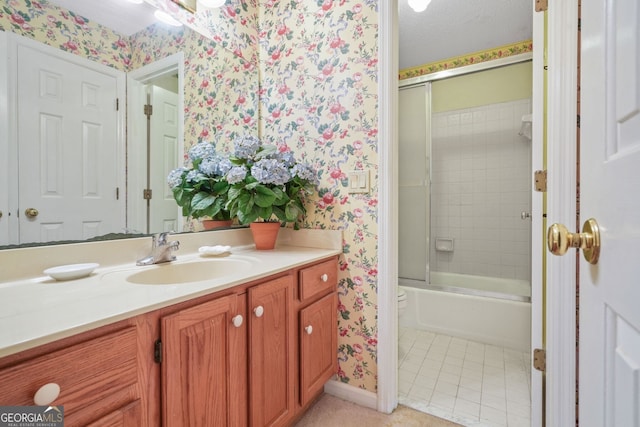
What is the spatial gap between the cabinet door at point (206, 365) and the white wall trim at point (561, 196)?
1.13m

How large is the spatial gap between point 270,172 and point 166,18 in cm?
81

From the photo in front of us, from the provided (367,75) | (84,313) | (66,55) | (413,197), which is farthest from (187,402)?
(413,197)

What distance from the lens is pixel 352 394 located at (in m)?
1.52

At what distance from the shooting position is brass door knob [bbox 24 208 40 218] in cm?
95

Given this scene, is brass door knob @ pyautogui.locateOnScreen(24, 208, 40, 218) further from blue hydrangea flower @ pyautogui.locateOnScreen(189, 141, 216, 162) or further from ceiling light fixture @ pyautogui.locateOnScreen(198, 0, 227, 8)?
ceiling light fixture @ pyautogui.locateOnScreen(198, 0, 227, 8)

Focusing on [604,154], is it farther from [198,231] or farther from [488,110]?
[488,110]

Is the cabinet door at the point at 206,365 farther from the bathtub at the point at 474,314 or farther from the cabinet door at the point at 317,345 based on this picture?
the bathtub at the point at 474,314

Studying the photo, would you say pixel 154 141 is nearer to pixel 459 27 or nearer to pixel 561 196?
pixel 561 196

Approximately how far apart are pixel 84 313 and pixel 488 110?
10.5 ft

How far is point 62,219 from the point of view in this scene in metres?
1.03

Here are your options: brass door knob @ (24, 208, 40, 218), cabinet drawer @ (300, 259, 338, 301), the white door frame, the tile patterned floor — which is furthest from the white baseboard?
brass door knob @ (24, 208, 40, 218)

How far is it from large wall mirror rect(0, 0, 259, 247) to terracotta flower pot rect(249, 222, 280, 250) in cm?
32

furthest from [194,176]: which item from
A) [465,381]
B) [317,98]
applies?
[465,381]

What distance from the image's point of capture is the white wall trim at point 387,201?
4.63 ft
